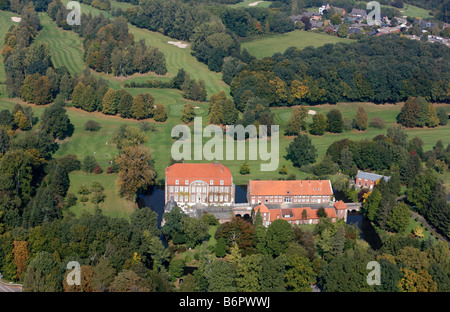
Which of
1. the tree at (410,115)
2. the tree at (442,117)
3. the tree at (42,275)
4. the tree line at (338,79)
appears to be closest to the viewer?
the tree at (42,275)

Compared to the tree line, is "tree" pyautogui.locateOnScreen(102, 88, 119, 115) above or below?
above

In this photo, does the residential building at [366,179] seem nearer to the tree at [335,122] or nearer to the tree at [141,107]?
the tree at [335,122]

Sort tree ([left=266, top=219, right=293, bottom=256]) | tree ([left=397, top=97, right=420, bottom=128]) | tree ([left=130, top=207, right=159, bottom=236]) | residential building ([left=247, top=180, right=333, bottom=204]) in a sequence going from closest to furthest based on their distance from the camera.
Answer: tree ([left=266, top=219, right=293, bottom=256]) → tree ([left=130, top=207, right=159, bottom=236]) → residential building ([left=247, top=180, right=333, bottom=204]) → tree ([left=397, top=97, right=420, bottom=128])

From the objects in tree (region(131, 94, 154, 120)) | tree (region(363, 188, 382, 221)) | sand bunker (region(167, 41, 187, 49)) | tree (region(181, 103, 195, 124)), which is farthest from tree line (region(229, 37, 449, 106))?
tree (region(363, 188, 382, 221))

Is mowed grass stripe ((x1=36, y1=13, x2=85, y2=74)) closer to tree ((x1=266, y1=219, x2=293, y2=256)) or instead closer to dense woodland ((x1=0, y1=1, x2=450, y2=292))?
dense woodland ((x1=0, y1=1, x2=450, y2=292))

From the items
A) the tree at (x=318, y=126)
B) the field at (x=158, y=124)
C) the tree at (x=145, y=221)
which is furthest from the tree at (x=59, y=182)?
the tree at (x=318, y=126)

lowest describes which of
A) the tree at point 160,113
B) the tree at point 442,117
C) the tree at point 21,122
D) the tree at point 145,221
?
the tree at point 442,117
